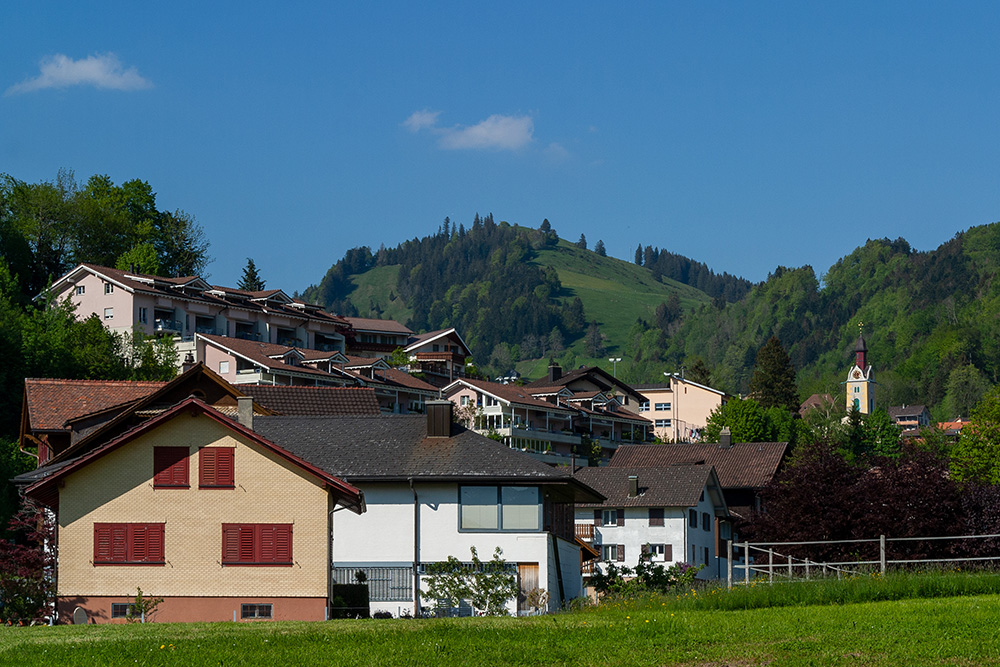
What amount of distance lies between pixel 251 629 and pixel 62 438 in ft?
90.7

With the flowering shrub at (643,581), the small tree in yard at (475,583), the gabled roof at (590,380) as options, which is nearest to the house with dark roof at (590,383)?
the gabled roof at (590,380)

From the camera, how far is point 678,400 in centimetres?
17188

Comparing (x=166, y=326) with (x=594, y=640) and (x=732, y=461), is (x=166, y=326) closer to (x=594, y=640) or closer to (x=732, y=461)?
(x=732, y=461)

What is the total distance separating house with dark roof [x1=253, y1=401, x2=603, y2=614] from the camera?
43969mm

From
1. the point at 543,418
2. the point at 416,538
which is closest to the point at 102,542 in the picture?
the point at 416,538

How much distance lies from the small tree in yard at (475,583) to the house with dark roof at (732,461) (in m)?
43.6

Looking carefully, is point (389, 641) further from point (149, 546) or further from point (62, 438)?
point (62, 438)

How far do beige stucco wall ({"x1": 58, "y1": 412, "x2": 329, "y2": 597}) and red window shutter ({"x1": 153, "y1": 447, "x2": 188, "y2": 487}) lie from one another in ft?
0.57

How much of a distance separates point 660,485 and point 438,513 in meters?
35.5

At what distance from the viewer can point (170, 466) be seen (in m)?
37.8

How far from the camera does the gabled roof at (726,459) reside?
298 feet

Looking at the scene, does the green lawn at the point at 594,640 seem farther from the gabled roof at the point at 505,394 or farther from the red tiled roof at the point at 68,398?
the gabled roof at the point at 505,394

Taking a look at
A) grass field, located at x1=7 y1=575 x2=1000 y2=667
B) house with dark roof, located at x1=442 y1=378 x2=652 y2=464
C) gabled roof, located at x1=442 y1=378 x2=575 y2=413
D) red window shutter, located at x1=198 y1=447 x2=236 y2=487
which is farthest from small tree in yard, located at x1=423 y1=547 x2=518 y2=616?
gabled roof, located at x1=442 y1=378 x2=575 y2=413

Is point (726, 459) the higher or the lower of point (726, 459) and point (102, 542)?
the higher
